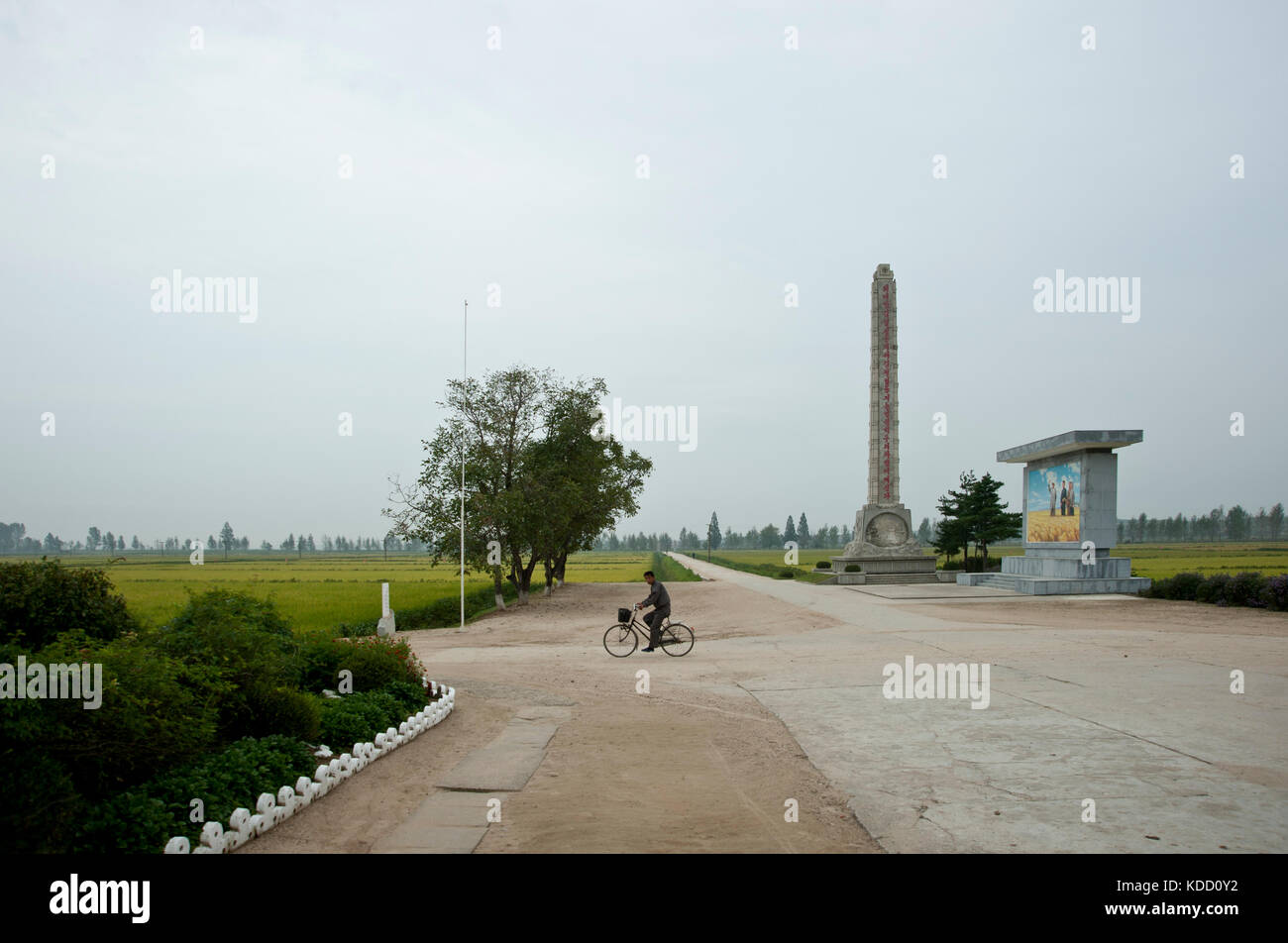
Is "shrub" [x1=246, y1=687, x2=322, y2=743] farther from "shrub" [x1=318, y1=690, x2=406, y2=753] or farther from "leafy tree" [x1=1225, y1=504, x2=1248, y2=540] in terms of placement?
"leafy tree" [x1=1225, y1=504, x2=1248, y2=540]

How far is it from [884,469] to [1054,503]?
10235 mm

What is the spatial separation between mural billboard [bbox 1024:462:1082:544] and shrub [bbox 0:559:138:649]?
31.5 m

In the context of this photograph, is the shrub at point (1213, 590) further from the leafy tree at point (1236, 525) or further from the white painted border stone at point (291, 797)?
the leafy tree at point (1236, 525)

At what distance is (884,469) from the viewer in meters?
42.2

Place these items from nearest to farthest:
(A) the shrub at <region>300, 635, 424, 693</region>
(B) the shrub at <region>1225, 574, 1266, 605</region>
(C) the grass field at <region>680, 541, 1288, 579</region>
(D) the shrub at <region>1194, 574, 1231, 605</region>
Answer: (A) the shrub at <region>300, 635, 424, 693</region>
(B) the shrub at <region>1225, 574, 1266, 605</region>
(D) the shrub at <region>1194, 574, 1231, 605</region>
(C) the grass field at <region>680, 541, 1288, 579</region>

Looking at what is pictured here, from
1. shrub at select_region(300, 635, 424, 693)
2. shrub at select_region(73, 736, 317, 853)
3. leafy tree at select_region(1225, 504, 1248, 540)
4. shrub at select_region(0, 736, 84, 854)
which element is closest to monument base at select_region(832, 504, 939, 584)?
shrub at select_region(300, 635, 424, 693)

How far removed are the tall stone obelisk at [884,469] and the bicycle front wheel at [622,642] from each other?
27467mm

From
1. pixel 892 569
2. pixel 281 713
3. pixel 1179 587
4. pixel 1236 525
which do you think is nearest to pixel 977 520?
pixel 892 569

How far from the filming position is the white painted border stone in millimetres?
5027

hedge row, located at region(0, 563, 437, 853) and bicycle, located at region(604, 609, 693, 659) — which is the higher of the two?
hedge row, located at region(0, 563, 437, 853)

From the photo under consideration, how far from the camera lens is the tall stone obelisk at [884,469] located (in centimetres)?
4197

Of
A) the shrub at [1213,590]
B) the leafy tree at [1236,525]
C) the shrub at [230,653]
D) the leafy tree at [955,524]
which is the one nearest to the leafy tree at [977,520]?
the leafy tree at [955,524]
